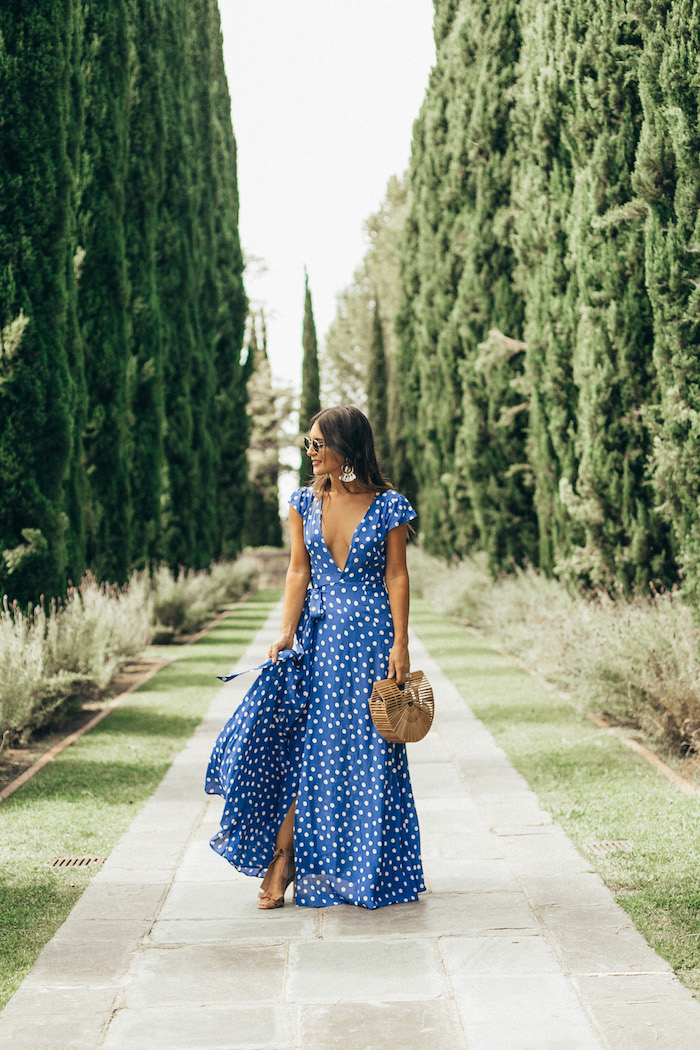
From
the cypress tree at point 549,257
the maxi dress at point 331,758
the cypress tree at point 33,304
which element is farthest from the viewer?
the cypress tree at point 549,257

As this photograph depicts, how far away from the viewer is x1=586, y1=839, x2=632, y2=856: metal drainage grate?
189 inches

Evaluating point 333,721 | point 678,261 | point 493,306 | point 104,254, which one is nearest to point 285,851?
point 333,721

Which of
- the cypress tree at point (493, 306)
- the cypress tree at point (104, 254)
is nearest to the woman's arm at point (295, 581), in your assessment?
the cypress tree at point (104, 254)

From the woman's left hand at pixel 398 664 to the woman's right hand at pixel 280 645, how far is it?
1.37ft

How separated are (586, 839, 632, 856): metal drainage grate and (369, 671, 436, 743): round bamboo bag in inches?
50.4

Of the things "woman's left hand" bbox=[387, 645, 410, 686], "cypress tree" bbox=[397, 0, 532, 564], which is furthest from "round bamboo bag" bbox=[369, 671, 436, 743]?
"cypress tree" bbox=[397, 0, 532, 564]

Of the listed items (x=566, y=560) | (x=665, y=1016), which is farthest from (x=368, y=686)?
(x=566, y=560)

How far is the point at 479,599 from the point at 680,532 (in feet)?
29.0

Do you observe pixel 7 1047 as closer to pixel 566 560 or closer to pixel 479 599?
pixel 566 560

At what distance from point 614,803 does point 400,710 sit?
2115mm

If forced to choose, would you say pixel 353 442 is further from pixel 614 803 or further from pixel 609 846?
pixel 614 803

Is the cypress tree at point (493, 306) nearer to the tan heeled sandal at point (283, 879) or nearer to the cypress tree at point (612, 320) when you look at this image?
the cypress tree at point (612, 320)

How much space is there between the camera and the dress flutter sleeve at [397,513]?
425 centimetres

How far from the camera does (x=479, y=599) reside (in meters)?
16.2
